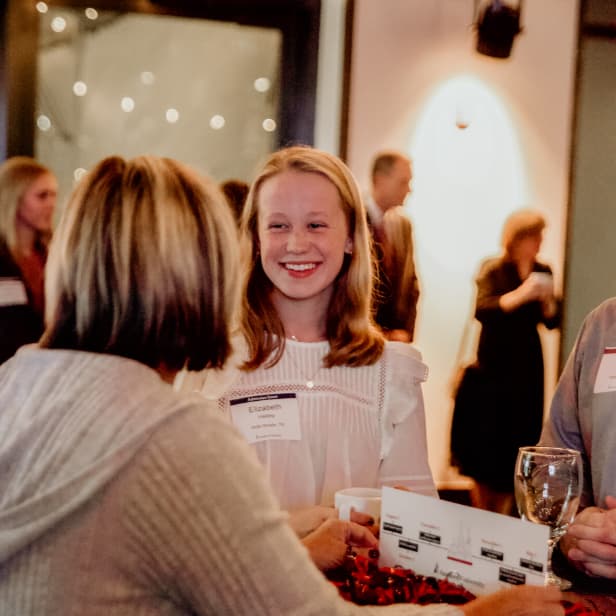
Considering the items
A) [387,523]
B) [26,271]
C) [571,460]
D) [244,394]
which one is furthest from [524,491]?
[26,271]

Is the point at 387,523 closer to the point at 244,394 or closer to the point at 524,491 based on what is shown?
the point at 524,491

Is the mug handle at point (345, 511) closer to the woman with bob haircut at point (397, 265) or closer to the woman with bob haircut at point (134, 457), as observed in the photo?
the woman with bob haircut at point (134, 457)

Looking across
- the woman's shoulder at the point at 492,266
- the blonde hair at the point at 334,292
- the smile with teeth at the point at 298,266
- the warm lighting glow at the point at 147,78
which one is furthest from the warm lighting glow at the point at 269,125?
the smile with teeth at the point at 298,266

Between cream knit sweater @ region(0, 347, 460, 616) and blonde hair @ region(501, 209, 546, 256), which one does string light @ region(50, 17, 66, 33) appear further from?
cream knit sweater @ region(0, 347, 460, 616)

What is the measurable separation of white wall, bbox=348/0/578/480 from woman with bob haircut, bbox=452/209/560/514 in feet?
3.01

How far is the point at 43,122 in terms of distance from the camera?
4.91 meters

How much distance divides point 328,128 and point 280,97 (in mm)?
368

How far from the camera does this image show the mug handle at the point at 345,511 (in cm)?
142

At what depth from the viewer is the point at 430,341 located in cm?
532

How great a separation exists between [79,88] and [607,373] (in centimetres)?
402

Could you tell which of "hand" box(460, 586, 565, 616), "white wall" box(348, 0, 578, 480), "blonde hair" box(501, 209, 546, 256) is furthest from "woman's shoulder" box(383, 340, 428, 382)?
"white wall" box(348, 0, 578, 480)

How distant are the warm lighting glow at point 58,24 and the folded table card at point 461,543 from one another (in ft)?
14.4

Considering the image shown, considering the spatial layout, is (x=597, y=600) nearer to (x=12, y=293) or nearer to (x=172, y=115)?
(x=12, y=293)

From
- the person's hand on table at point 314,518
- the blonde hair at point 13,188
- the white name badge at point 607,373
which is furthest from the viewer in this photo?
the blonde hair at point 13,188
